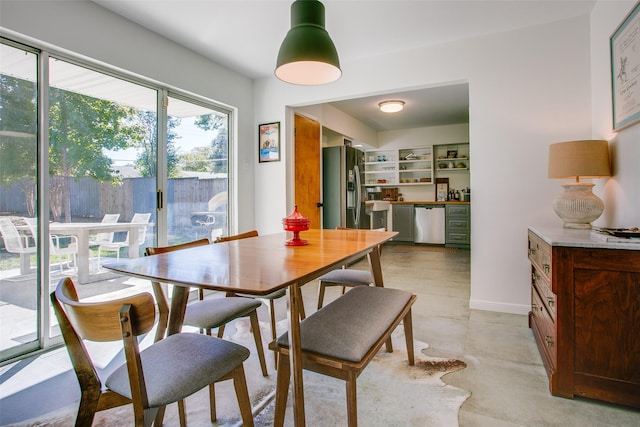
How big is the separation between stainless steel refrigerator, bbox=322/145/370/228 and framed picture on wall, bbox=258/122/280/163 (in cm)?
148

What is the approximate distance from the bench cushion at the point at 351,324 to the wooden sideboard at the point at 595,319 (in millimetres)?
758

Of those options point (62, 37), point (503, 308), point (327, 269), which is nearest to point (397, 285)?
point (503, 308)

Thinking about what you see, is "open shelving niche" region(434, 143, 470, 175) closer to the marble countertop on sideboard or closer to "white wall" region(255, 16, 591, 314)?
"white wall" region(255, 16, 591, 314)

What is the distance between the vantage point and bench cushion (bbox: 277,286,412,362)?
120 cm

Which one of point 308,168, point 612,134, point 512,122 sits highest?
point 512,122

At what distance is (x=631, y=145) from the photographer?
193 cm

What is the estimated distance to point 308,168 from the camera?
459 centimetres

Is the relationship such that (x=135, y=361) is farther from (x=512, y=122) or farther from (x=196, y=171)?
(x=512, y=122)

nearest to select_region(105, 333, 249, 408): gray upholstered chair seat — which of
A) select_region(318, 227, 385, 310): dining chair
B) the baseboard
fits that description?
select_region(318, 227, 385, 310): dining chair

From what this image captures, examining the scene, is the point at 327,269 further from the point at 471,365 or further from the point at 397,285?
the point at 397,285

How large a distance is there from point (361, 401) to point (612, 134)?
2.40 meters

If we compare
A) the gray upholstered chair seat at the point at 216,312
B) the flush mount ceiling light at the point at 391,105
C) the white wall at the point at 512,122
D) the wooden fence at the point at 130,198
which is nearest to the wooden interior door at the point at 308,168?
the wooden fence at the point at 130,198

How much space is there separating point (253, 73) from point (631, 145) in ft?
11.7

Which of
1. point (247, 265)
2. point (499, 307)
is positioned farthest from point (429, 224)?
point (247, 265)
